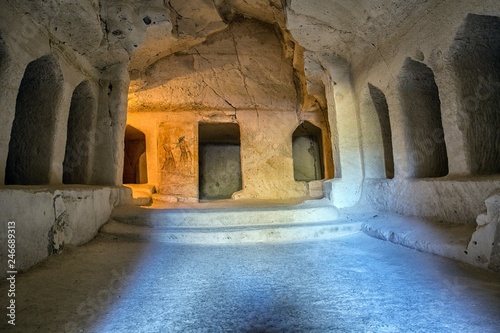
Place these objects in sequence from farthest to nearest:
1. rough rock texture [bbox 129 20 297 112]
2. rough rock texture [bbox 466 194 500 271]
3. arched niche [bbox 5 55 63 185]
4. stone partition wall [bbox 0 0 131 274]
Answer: rough rock texture [bbox 129 20 297 112] → arched niche [bbox 5 55 63 185] → stone partition wall [bbox 0 0 131 274] → rough rock texture [bbox 466 194 500 271]

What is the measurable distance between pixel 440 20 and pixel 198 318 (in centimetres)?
386

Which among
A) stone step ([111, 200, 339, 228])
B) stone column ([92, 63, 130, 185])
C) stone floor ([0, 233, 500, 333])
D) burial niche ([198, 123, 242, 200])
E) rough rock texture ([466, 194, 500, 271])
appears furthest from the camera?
burial niche ([198, 123, 242, 200])

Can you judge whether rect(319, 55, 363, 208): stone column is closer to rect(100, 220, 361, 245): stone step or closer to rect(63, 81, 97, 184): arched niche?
rect(100, 220, 361, 245): stone step

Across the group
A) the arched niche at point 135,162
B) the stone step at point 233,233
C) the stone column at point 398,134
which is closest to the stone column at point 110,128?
the stone step at point 233,233

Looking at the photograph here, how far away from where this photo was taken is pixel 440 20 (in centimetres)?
320

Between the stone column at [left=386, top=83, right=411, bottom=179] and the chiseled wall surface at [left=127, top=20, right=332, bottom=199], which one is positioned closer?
the stone column at [left=386, top=83, right=411, bottom=179]

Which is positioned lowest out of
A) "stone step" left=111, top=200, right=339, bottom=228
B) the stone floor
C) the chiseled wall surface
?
the stone floor

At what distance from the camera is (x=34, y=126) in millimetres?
3988

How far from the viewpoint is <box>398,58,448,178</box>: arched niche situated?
13.1ft

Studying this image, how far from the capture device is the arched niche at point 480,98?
3148mm

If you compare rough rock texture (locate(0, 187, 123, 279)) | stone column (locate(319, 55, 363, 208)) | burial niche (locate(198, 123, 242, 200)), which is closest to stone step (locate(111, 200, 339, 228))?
rough rock texture (locate(0, 187, 123, 279))

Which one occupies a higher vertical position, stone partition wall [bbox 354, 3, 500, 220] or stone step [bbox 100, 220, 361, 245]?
stone partition wall [bbox 354, 3, 500, 220]

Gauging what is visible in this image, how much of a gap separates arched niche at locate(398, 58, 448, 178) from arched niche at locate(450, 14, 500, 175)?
0.75m

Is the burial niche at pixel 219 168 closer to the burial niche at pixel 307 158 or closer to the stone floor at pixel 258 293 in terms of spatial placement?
the burial niche at pixel 307 158
